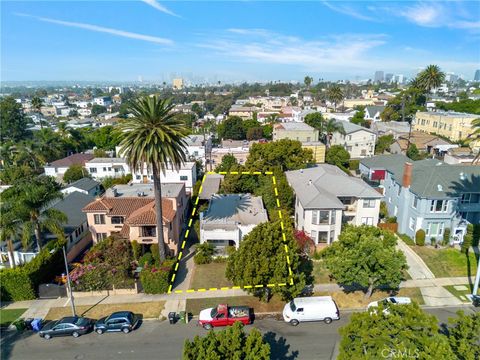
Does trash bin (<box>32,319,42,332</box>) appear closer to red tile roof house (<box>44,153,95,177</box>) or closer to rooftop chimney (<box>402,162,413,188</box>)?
rooftop chimney (<box>402,162,413,188</box>)

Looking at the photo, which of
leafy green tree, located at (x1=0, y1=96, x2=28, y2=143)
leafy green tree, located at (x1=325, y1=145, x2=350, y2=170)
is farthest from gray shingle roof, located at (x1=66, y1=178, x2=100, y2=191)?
leafy green tree, located at (x1=0, y1=96, x2=28, y2=143)

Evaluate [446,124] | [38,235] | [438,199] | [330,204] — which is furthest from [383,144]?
[38,235]

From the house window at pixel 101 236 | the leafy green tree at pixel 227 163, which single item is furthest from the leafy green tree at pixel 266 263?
the leafy green tree at pixel 227 163

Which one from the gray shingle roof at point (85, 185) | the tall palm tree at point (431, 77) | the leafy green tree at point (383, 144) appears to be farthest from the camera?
the tall palm tree at point (431, 77)

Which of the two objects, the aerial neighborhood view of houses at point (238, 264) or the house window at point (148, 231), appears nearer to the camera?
the aerial neighborhood view of houses at point (238, 264)

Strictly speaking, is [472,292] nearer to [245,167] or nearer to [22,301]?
[245,167]

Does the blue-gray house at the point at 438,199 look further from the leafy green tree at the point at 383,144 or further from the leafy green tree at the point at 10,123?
the leafy green tree at the point at 10,123
